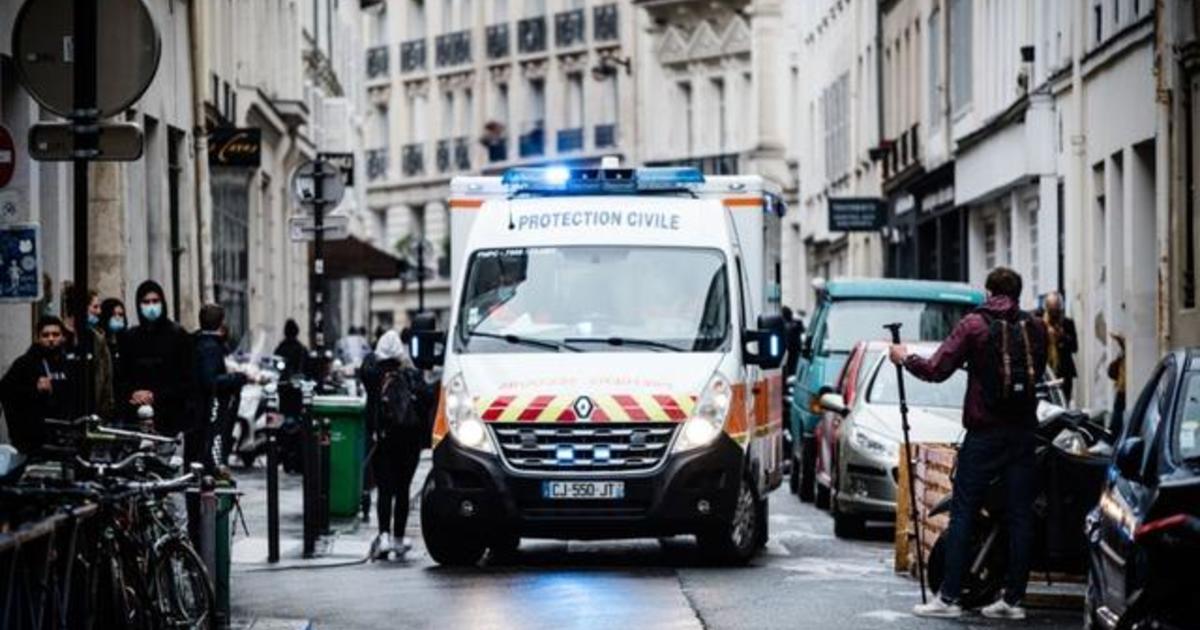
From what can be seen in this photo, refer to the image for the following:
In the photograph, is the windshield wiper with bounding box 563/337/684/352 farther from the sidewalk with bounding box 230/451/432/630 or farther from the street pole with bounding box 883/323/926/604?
the sidewalk with bounding box 230/451/432/630

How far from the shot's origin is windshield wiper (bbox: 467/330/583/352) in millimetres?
20469

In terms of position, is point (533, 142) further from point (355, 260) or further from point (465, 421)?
point (465, 421)

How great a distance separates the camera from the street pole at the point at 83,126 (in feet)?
43.4

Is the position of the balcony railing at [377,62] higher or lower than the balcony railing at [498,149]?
higher

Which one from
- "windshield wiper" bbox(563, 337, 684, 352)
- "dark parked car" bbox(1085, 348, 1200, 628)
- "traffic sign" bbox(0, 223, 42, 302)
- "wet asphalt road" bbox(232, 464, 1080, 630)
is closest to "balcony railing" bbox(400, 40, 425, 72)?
"wet asphalt road" bbox(232, 464, 1080, 630)

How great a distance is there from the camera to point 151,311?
70.1 feet

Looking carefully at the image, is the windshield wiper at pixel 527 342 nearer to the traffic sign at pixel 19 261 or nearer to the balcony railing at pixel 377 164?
the traffic sign at pixel 19 261

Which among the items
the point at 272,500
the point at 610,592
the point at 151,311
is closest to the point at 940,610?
the point at 610,592

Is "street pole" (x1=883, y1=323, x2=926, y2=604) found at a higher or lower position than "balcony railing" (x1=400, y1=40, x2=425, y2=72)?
lower

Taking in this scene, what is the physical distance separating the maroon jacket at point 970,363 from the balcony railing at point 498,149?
72273mm

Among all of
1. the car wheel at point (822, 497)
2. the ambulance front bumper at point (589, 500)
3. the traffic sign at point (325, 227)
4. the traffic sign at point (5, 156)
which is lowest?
the car wheel at point (822, 497)

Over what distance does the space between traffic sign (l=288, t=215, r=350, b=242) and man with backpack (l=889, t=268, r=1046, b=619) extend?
1043 centimetres

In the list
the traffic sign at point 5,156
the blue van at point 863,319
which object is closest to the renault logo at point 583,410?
the traffic sign at point 5,156

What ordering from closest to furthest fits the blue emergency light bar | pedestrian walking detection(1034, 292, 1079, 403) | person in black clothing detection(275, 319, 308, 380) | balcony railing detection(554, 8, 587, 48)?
the blue emergency light bar
pedestrian walking detection(1034, 292, 1079, 403)
person in black clothing detection(275, 319, 308, 380)
balcony railing detection(554, 8, 587, 48)
